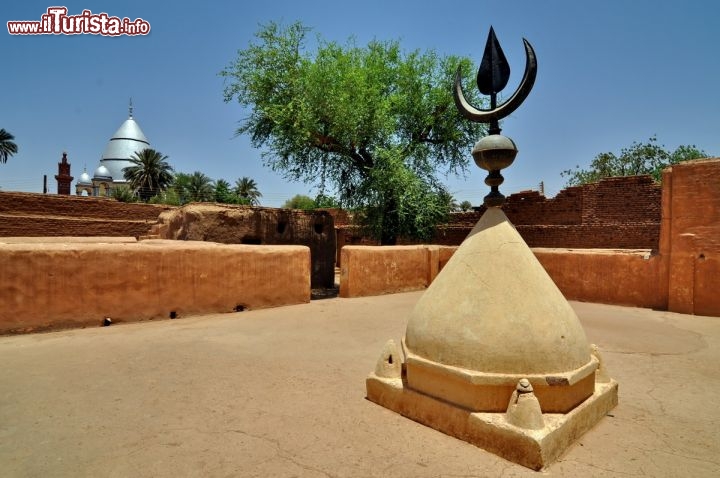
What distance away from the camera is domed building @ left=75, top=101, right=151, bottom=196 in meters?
54.8

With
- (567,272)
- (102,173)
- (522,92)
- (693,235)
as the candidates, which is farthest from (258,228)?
(102,173)

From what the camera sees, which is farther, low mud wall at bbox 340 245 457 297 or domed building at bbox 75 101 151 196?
domed building at bbox 75 101 151 196

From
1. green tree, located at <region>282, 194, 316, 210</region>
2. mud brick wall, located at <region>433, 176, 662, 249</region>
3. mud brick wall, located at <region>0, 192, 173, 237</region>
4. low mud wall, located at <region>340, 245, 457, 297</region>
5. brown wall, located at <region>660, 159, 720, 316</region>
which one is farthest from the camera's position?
green tree, located at <region>282, 194, 316, 210</region>

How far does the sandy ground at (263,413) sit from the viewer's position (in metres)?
2.42

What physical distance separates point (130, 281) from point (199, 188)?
38028 millimetres

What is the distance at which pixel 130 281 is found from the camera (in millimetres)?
6043

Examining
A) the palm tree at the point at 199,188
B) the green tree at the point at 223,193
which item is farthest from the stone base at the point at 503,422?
the palm tree at the point at 199,188

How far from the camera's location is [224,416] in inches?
121

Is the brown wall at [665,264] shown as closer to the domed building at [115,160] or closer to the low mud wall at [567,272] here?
the low mud wall at [567,272]

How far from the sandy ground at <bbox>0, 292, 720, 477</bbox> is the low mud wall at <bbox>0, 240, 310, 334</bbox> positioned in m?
0.38

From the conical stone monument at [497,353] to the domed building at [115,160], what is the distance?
59189mm

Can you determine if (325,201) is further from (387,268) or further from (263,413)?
(263,413)

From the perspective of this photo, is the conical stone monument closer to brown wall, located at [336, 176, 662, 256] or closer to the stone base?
the stone base

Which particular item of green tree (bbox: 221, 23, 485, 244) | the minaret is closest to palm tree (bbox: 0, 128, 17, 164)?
the minaret
